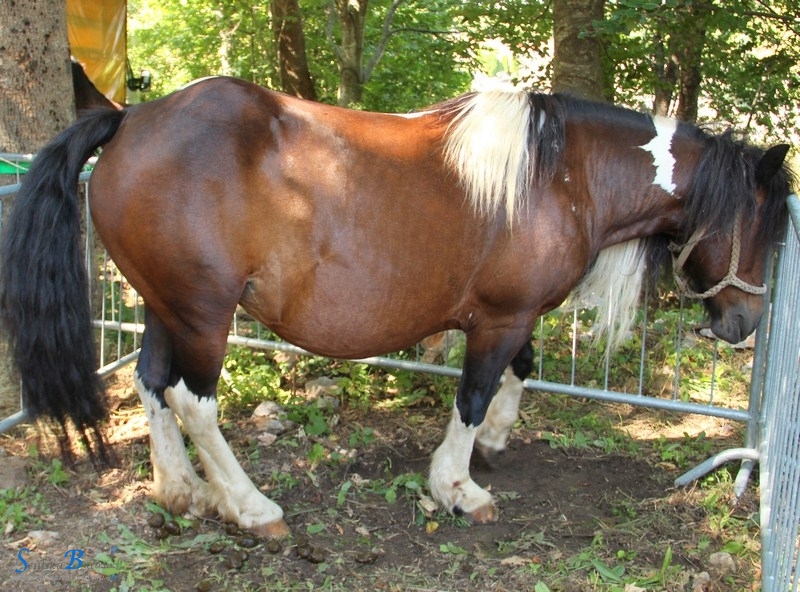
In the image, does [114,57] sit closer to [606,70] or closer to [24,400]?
[606,70]

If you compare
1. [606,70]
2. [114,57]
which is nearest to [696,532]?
[606,70]

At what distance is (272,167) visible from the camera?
3.22 metres

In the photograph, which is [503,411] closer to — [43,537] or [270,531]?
[270,531]

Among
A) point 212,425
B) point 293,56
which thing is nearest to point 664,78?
point 293,56

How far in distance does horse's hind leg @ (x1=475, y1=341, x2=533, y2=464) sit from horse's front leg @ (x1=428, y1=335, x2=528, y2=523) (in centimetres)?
Result: 40

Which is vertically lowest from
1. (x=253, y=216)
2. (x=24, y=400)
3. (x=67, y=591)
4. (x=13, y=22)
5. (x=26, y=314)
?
(x=67, y=591)

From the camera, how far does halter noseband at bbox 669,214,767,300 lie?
11.9ft

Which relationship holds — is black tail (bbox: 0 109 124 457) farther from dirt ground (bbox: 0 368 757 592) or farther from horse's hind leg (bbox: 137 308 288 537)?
dirt ground (bbox: 0 368 757 592)

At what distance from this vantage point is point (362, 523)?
373 cm

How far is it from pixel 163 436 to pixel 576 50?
361cm

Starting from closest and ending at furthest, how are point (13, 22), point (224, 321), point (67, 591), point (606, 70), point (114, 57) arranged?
1. point (67, 591)
2. point (224, 321)
3. point (13, 22)
4. point (606, 70)
5. point (114, 57)

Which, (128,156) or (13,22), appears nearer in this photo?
(128,156)

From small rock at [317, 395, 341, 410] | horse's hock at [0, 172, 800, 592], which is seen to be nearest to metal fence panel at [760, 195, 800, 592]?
horse's hock at [0, 172, 800, 592]

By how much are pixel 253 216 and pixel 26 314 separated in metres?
0.98
